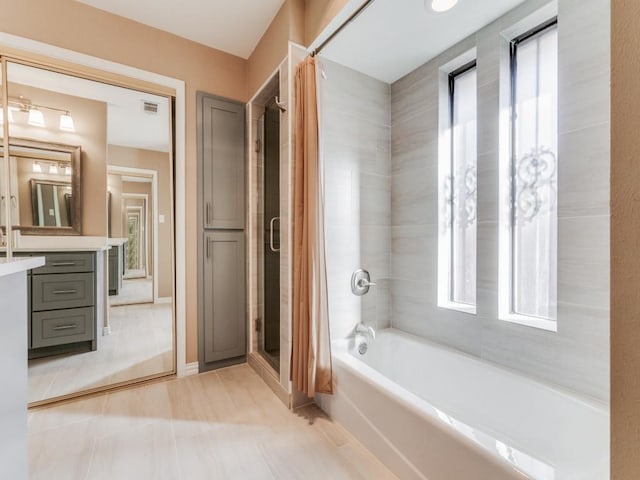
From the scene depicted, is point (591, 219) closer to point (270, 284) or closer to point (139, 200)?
point (270, 284)

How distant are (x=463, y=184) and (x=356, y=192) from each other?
694 millimetres

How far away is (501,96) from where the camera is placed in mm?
1579

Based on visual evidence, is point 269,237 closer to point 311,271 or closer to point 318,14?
point 311,271

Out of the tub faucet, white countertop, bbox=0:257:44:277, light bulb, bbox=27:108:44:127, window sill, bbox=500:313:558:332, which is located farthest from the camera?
the tub faucet

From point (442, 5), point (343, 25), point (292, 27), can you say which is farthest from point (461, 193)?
point (292, 27)

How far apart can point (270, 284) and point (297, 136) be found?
113 cm

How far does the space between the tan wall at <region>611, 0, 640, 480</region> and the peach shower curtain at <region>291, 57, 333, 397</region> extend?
121cm

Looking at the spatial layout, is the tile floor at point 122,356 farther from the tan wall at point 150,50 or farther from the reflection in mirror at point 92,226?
the tan wall at point 150,50

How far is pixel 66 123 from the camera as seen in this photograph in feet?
6.03

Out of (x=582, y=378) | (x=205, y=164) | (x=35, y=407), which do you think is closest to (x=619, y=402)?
(x=582, y=378)

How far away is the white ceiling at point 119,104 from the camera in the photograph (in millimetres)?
1742

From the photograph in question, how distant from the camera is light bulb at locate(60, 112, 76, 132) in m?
1.83

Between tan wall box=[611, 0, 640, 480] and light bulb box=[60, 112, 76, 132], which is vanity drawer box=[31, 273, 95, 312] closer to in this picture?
light bulb box=[60, 112, 76, 132]

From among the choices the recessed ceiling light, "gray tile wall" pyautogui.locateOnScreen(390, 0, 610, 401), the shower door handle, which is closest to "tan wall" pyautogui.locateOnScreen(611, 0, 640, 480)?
"gray tile wall" pyautogui.locateOnScreen(390, 0, 610, 401)
